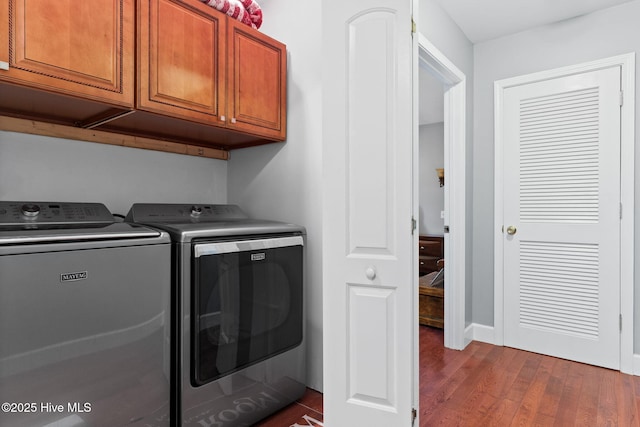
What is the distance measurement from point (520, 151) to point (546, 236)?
27.9 inches

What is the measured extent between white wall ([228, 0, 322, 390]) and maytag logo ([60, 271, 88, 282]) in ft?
3.97

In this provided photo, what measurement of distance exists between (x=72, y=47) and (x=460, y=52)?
2.69 m

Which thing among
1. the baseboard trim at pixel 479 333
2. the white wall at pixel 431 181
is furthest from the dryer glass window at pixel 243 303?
the white wall at pixel 431 181

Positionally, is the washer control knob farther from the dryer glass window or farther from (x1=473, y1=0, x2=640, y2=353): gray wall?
(x1=473, y1=0, x2=640, y2=353): gray wall

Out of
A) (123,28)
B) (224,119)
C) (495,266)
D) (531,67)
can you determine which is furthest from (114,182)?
(531,67)

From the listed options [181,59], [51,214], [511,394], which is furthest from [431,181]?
[51,214]

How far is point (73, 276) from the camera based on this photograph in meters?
1.29

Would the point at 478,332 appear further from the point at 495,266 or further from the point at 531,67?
the point at 531,67

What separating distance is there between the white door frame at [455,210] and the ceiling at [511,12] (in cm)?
39

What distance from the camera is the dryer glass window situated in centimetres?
164

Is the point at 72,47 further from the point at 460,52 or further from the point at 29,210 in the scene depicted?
the point at 460,52

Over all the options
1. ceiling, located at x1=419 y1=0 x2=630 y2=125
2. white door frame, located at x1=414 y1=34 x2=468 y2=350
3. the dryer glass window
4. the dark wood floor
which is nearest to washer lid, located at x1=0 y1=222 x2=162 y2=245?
the dryer glass window

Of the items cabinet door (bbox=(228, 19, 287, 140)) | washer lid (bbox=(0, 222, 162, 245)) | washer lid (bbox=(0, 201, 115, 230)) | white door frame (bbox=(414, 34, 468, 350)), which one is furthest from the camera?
white door frame (bbox=(414, 34, 468, 350))

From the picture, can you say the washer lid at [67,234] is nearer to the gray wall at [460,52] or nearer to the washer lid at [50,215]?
the washer lid at [50,215]
